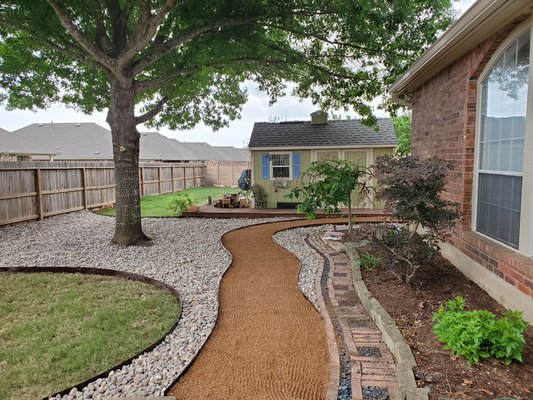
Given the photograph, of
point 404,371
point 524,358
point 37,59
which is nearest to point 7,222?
point 37,59

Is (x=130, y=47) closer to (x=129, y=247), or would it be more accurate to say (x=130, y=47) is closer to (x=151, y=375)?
(x=129, y=247)

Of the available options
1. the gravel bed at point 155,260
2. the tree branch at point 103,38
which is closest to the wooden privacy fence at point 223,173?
the gravel bed at point 155,260

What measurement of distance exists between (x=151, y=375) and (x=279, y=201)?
11.2 metres

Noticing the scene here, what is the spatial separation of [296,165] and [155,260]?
813 centimetres

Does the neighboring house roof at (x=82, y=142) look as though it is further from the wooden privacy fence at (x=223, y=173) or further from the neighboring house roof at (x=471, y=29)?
the neighboring house roof at (x=471, y=29)

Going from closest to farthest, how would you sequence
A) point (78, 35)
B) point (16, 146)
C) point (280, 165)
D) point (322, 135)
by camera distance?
point (78, 35) → point (280, 165) → point (322, 135) → point (16, 146)

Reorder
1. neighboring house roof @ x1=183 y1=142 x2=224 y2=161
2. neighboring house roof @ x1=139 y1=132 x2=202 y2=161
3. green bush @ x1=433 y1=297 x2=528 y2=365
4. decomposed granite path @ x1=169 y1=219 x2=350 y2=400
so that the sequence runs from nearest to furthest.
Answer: green bush @ x1=433 y1=297 x2=528 y2=365 < decomposed granite path @ x1=169 y1=219 x2=350 y2=400 < neighboring house roof @ x1=139 y1=132 x2=202 y2=161 < neighboring house roof @ x1=183 y1=142 x2=224 y2=161

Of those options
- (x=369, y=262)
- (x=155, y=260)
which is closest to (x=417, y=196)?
(x=369, y=262)

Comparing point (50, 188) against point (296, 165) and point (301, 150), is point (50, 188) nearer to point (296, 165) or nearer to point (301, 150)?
point (296, 165)

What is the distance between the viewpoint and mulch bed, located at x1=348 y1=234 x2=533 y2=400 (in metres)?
2.39

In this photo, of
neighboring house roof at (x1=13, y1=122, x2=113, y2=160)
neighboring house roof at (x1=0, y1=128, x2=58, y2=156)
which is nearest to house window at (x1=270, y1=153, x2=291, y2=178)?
neighboring house roof at (x1=0, y1=128, x2=58, y2=156)

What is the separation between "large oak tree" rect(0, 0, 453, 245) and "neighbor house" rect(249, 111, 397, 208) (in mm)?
3088

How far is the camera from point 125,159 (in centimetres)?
786

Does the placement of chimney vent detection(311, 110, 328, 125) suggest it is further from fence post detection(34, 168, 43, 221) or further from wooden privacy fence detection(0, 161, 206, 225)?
fence post detection(34, 168, 43, 221)
